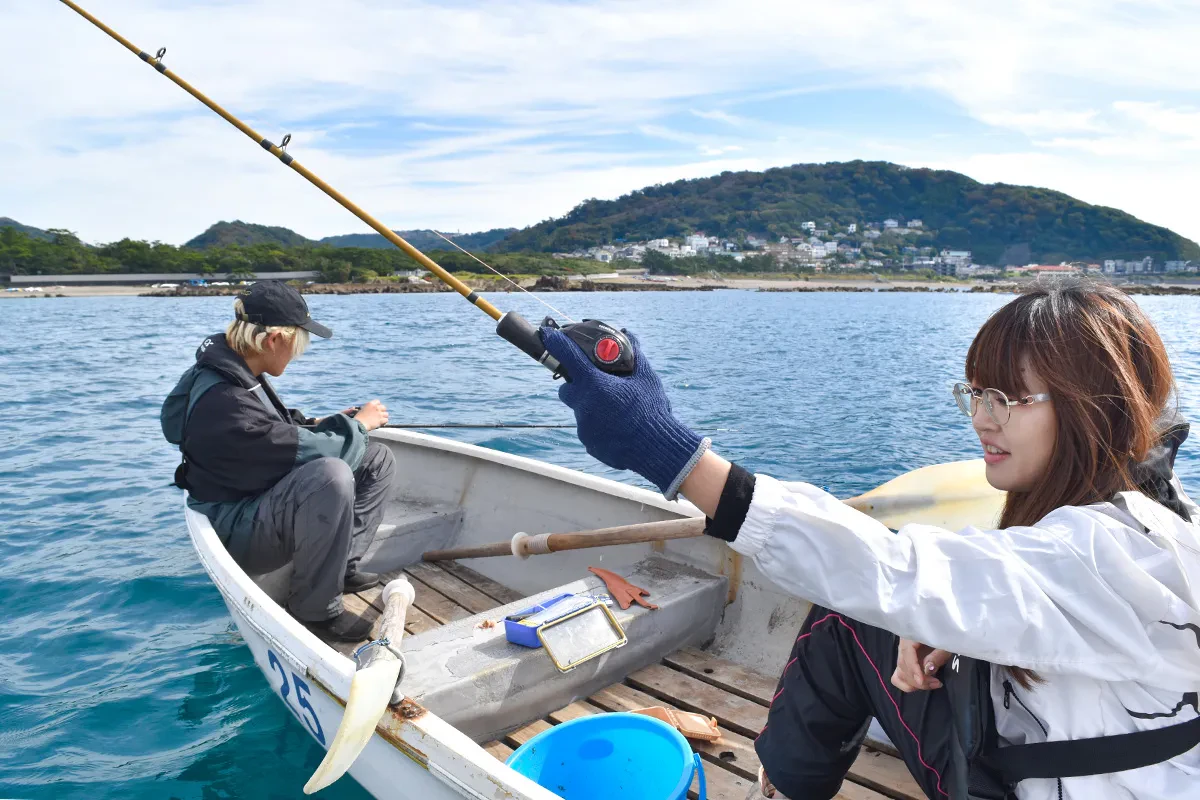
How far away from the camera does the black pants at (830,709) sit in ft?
5.95

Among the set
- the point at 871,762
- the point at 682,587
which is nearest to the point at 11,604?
the point at 682,587

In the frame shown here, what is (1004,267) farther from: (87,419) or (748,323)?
(87,419)

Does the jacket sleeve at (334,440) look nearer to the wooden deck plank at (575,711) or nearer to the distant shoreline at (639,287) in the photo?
the wooden deck plank at (575,711)

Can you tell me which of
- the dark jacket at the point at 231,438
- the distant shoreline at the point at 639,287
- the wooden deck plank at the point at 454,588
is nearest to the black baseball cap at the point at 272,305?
the dark jacket at the point at 231,438

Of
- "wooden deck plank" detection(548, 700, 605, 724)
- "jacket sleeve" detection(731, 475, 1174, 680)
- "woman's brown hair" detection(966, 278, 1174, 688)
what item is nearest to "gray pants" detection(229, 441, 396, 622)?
"wooden deck plank" detection(548, 700, 605, 724)

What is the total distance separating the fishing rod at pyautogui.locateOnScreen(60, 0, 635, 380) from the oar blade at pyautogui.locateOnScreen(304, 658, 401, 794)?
4.36 feet

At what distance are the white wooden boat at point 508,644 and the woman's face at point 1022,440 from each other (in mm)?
1515

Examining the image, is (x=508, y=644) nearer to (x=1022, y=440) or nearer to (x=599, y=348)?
(x=599, y=348)

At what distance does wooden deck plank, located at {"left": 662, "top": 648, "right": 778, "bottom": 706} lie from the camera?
3515 mm

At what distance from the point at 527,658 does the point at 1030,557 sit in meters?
2.37

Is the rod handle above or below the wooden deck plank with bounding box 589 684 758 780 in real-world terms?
above

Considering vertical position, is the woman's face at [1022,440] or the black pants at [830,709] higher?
the woman's face at [1022,440]

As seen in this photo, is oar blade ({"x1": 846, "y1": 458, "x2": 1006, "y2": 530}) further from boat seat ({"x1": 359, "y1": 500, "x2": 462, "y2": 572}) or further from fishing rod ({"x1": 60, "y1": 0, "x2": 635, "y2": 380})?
boat seat ({"x1": 359, "y1": 500, "x2": 462, "y2": 572})

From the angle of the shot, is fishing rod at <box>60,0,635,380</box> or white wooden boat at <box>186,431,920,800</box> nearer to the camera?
fishing rod at <box>60,0,635,380</box>
